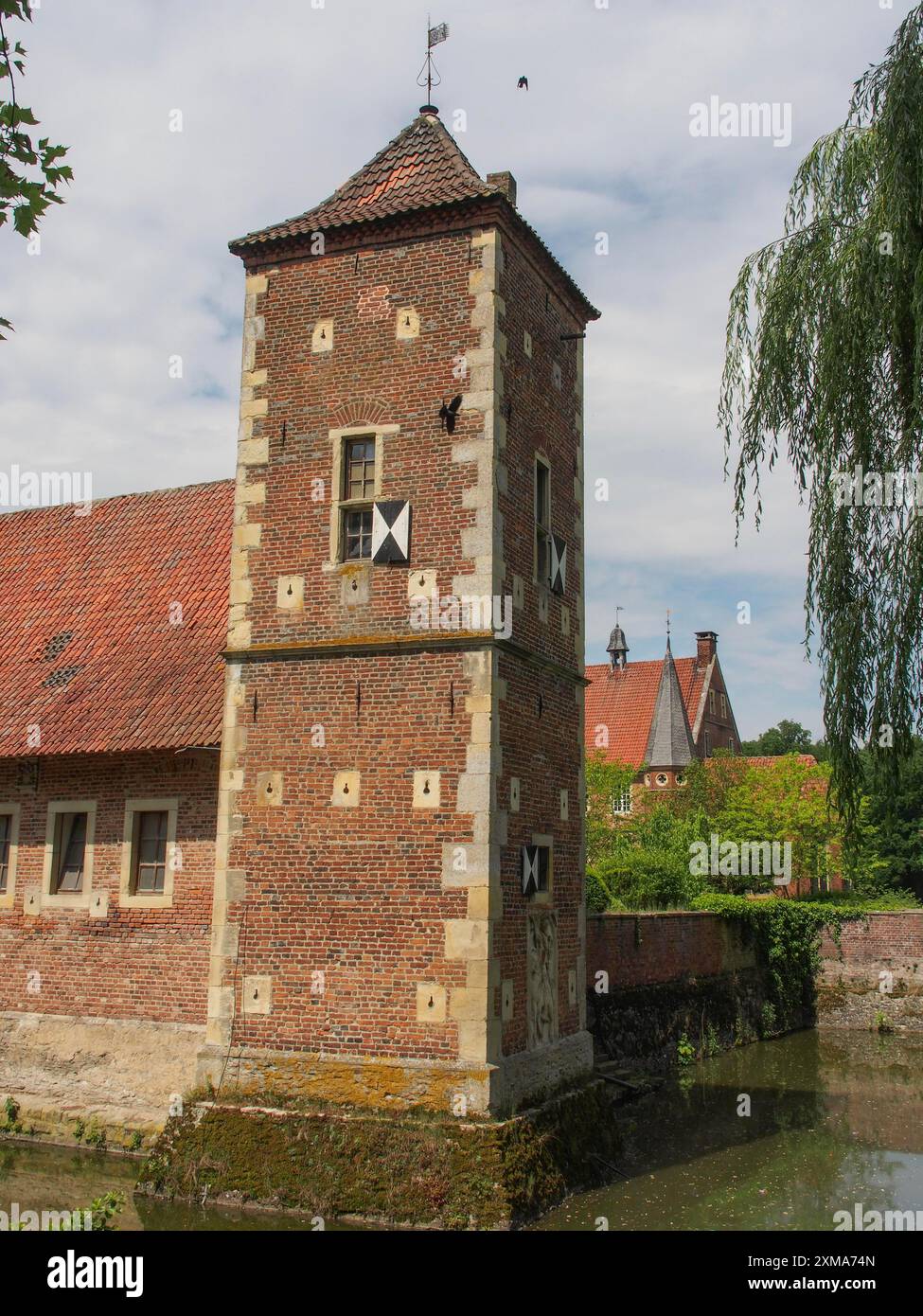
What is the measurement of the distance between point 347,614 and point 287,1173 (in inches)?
201

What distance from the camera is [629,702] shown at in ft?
158

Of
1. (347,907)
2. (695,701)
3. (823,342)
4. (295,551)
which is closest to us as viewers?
(823,342)

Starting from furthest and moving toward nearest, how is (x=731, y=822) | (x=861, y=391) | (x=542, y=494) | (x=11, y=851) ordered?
(x=731, y=822), (x=11, y=851), (x=542, y=494), (x=861, y=391)

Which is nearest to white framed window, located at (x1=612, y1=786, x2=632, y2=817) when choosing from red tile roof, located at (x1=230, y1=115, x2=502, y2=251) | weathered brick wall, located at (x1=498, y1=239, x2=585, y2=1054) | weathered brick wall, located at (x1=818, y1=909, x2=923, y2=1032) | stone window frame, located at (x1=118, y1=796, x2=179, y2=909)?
weathered brick wall, located at (x1=818, y1=909, x2=923, y2=1032)

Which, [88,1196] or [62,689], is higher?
[62,689]

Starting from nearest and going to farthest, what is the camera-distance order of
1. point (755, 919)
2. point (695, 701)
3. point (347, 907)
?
point (347, 907) → point (755, 919) → point (695, 701)

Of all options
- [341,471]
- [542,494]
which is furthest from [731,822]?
[341,471]

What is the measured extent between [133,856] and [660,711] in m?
34.6

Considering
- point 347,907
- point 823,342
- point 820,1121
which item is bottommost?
point 820,1121

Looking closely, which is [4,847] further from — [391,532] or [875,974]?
[875,974]

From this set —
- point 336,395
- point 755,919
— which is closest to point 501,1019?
point 336,395
